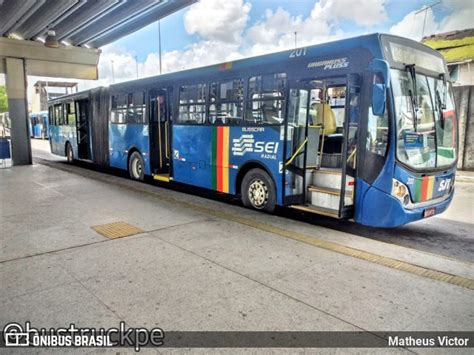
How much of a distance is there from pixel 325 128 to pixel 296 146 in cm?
99

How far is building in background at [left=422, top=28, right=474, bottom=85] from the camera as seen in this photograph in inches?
741

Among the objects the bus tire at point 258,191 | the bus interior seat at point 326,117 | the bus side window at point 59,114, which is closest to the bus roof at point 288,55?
the bus interior seat at point 326,117

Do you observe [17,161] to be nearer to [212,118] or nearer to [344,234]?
[212,118]

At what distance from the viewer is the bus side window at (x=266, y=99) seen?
6340 mm

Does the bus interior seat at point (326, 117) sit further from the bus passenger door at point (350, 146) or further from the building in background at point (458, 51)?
the building in background at point (458, 51)

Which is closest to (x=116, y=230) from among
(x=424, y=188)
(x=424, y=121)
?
(x=424, y=188)

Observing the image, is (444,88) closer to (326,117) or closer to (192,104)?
(326,117)

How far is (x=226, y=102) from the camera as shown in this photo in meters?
7.41

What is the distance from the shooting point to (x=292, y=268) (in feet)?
13.9

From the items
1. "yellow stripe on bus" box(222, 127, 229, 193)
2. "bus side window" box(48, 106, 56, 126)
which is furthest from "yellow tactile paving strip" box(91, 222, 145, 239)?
"bus side window" box(48, 106, 56, 126)

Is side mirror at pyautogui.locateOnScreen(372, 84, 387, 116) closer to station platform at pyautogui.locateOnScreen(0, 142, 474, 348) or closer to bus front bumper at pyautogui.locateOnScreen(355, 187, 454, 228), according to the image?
bus front bumper at pyautogui.locateOnScreen(355, 187, 454, 228)

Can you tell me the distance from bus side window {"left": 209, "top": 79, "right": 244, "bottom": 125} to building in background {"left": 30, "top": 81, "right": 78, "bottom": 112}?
208 feet

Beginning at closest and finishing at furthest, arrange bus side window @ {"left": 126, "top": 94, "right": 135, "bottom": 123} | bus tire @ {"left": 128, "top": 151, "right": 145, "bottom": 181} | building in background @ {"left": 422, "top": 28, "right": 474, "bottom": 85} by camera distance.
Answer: bus side window @ {"left": 126, "top": 94, "right": 135, "bottom": 123}
bus tire @ {"left": 128, "top": 151, "right": 145, "bottom": 181}
building in background @ {"left": 422, "top": 28, "right": 474, "bottom": 85}

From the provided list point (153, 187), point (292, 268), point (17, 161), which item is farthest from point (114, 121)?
point (292, 268)
